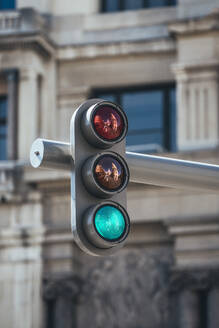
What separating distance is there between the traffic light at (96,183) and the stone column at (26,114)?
1838cm

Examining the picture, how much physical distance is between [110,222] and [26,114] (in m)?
18.7

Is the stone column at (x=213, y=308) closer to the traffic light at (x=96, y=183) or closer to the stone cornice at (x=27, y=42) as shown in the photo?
the stone cornice at (x=27, y=42)

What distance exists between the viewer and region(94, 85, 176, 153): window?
1044 inches

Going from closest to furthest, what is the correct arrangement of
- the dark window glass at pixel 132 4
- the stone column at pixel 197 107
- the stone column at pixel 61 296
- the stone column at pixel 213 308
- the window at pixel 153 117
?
the stone column at pixel 213 308
the stone column at pixel 197 107
the stone column at pixel 61 296
the window at pixel 153 117
the dark window glass at pixel 132 4

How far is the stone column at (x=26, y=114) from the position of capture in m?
26.1

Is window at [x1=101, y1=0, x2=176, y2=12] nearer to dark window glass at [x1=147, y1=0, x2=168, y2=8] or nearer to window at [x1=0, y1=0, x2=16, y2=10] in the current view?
dark window glass at [x1=147, y1=0, x2=168, y2=8]

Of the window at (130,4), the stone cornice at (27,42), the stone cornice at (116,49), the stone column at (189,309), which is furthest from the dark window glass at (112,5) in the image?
the stone column at (189,309)

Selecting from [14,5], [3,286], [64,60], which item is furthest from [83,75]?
[3,286]

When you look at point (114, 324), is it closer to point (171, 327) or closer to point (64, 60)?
point (171, 327)

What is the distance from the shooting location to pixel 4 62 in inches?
1041

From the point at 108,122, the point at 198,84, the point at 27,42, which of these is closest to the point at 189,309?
the point at 198,84

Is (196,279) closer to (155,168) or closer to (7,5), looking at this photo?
(7,5)

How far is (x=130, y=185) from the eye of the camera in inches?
1009

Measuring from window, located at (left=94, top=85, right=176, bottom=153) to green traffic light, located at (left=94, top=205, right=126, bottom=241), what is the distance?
18.5m
